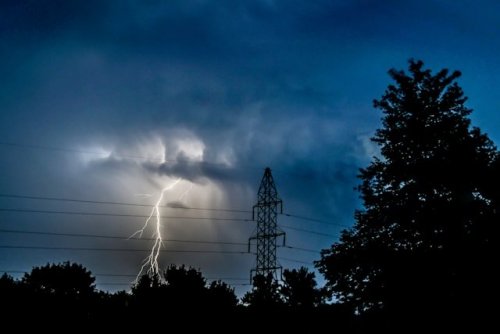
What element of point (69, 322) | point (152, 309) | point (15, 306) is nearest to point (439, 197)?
point (152, 309)

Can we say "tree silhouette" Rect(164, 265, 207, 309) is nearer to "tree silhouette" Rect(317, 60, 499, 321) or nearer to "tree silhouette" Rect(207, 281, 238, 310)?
"tree silhouette" Rect(207, 281, 238, 310)

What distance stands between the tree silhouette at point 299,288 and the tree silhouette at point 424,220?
16.1 m

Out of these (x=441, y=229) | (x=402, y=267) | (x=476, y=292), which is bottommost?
(x=476, y=292)

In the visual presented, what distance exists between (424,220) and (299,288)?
19.3 meters

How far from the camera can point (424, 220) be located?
531 inches

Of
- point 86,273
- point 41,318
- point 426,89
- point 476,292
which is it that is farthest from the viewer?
point 86,273

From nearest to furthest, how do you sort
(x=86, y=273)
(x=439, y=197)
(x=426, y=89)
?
1. (x=439, y=197)
2. (x=426, y=89)
3. (x=86, y=273)

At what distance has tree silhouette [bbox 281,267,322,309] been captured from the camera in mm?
29438

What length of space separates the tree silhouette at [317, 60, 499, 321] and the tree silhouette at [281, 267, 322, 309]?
53.0 feet

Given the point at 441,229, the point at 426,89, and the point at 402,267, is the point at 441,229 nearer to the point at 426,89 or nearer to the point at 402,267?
the point at 402,267

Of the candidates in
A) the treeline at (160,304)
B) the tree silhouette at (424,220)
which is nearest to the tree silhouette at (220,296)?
the treeline at (160,304)

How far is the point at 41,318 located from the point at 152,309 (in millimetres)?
6712

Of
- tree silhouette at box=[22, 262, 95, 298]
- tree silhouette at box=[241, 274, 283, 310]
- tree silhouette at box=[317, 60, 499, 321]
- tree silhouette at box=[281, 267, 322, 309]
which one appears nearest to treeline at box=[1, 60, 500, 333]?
tree silhouette at box=[317, 60, 499, 321]

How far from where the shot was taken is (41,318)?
65.2 ft
